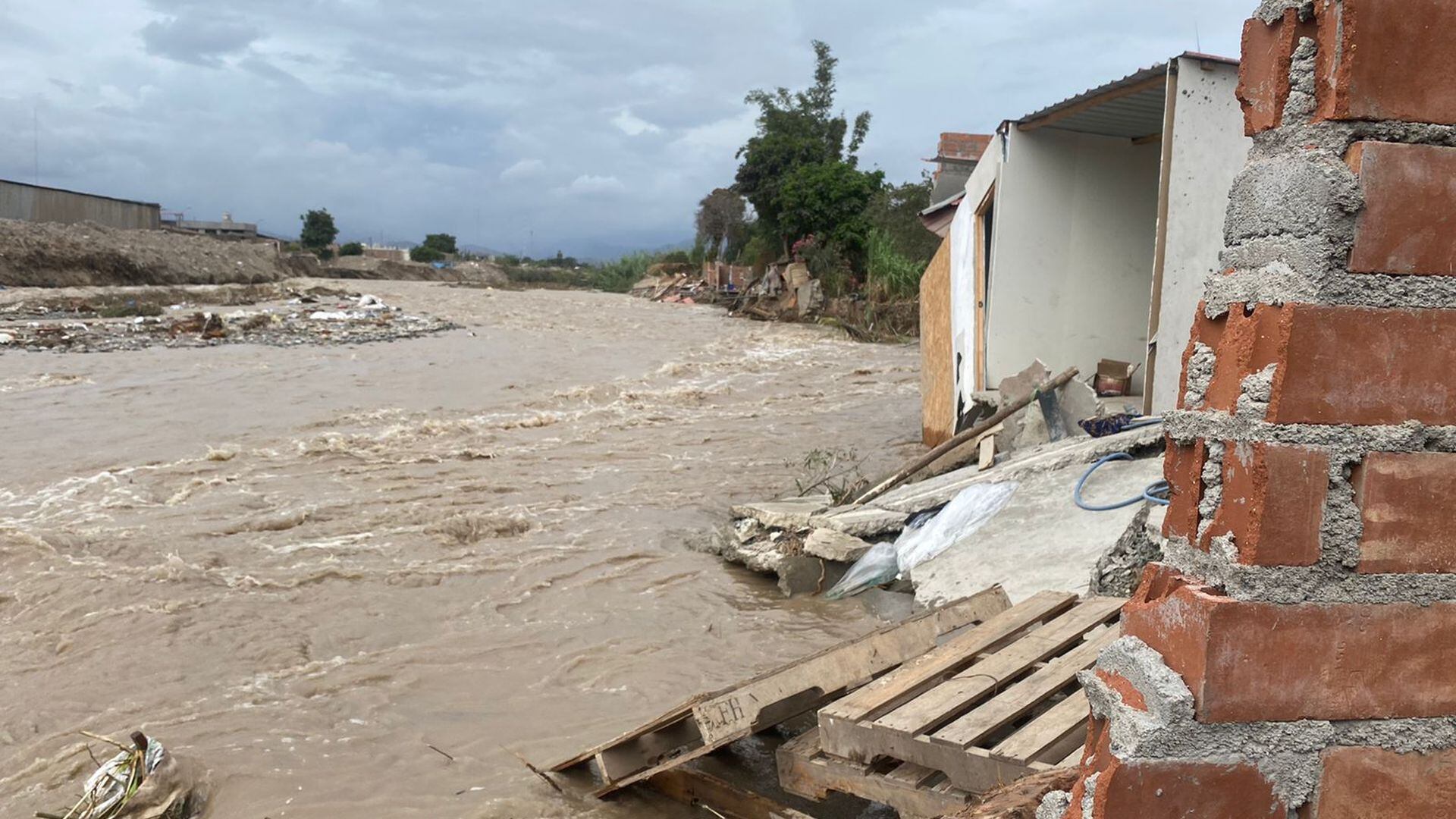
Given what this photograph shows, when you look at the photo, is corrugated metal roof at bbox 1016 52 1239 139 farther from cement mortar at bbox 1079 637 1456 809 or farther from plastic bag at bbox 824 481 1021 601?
cement mortar at bbox 1079 637 1456 809

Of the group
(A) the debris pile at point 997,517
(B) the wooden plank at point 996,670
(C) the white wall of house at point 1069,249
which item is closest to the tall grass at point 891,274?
(C) the white wall of house at point 1069,249

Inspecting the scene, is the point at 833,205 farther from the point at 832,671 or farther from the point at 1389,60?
the point at 1389,60

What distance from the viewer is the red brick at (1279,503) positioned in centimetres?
151

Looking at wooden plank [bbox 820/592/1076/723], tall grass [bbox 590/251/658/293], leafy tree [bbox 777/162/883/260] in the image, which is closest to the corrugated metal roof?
wooden plank [bbox 820/592/1076/723]

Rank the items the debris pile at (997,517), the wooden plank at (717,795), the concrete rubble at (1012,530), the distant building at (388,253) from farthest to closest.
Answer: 1. the distant building at (388,253)
2. the debris pile at (997,517)
3. the concrete rubble at (1012,530)
4. the wooden plank at (717,795)

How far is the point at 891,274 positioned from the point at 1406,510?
21225 millimetres

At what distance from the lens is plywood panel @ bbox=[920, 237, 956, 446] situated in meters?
9.27

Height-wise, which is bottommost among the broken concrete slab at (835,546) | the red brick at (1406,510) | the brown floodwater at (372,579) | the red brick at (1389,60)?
the brown floodwater at (372,579)

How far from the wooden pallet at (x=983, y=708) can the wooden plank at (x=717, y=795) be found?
0.92ft

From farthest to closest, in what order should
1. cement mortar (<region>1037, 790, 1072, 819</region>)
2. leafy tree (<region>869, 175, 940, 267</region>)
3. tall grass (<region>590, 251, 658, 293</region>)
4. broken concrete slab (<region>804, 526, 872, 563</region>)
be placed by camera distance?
1. tall grass (<region>590, 251, 658, 293</region>)
2. leafy tree (<region>869, 175, 940, 267</region>)
3. broken concrete slab (<region>804, 526, 872, 563</region>)
4. cement mortar (<region>1037, 790, 1072, 819</region>)

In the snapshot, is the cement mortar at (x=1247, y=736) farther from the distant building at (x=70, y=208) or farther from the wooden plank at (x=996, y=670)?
the distant building at (x=70, y=208)

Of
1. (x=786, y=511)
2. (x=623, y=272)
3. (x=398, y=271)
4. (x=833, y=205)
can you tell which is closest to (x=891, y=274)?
(x=833, y=205)

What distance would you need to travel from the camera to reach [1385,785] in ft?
5.35

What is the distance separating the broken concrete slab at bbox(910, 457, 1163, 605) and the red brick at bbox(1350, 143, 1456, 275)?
11.0 ft
